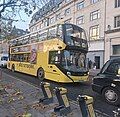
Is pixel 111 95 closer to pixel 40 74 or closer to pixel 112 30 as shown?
pixel 40 74

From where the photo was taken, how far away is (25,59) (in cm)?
2367

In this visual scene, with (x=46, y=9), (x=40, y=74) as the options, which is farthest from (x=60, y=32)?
(x=46, y=9)

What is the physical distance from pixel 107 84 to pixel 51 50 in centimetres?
818

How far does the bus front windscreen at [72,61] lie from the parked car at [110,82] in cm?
569

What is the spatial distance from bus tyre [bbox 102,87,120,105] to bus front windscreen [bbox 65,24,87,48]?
6.73 metres

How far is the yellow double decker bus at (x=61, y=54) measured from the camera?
55.2 ft

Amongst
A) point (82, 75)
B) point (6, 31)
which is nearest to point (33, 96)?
point (6, 31)

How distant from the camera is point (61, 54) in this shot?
1692 centimetres

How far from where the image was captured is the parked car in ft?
33.6

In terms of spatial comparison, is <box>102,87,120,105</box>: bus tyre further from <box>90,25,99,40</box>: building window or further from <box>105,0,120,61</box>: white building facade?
<box>90,25,99,40</box>: building window

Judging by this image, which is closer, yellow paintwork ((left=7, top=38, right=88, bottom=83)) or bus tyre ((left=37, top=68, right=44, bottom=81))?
yellow paintwork ((left=7, top=38, right=88, bottom=83))

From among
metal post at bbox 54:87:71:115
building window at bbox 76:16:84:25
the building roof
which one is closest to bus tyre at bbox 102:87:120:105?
metal post at bbox 54:87:71:115

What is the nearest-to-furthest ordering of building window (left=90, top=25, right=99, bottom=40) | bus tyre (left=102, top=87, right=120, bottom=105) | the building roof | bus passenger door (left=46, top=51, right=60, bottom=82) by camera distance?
bus tyre (left=102, top=87, right=120, bottom=105) < the building roof < bus passenger door (left=46, top=51, right=60, bottom=82) < building window (left=90, top=25, right=99, bottom=40)

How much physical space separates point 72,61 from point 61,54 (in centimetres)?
84
